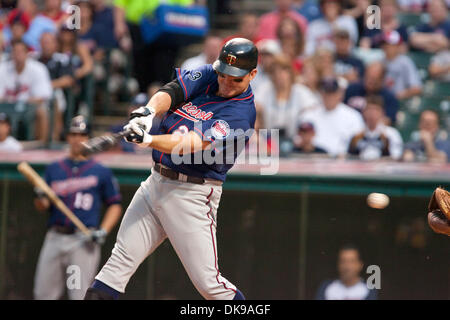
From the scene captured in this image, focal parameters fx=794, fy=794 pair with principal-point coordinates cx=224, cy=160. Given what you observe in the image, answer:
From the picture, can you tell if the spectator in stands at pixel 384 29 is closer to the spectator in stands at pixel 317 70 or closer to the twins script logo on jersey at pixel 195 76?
the spectator in stands at pixel 317 70

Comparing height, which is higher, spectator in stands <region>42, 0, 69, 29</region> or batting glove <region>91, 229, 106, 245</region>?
spectator in stands <region>42, 0, 69, 29</region>

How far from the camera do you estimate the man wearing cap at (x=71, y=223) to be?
22.8 ft

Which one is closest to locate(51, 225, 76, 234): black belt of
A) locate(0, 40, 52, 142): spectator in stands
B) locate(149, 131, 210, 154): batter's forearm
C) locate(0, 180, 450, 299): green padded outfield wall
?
locate(0, 180, 450, 299): green padded outfield wall

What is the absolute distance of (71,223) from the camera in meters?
6.93

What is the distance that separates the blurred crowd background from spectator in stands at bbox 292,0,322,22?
0.7 inches

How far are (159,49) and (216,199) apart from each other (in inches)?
194

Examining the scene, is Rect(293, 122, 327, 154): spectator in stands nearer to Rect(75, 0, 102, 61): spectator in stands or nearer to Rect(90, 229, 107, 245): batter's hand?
Rect(90, 229, 107, 245): batter's hand

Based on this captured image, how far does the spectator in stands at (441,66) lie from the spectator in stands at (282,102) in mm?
2000

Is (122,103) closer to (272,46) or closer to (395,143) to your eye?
(272,46)

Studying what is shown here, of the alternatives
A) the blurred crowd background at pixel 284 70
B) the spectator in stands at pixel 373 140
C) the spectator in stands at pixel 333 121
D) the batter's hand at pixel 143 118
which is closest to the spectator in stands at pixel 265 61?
the blurred crowd background at pixel 284 70

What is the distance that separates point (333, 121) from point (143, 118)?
4159 millimetres

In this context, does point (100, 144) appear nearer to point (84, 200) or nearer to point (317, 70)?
point (84, 200)

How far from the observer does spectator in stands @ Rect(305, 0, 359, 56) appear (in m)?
9.38

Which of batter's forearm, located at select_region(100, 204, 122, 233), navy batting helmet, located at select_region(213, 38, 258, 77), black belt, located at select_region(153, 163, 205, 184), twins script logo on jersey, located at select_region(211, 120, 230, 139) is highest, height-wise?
navy batting helmet, located at select_region(213, 38, 258, 77)
